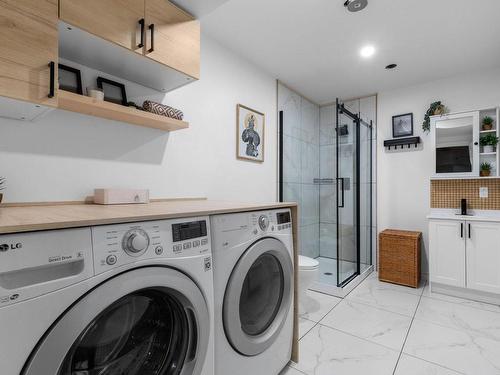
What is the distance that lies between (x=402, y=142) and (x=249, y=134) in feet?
6.61

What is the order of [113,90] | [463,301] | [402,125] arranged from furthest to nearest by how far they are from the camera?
1. [402,125]
2. [463,301]
3. [113,90]

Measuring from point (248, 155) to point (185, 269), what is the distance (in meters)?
1.76

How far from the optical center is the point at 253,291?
143cm

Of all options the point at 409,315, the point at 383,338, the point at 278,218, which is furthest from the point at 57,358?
the point at 409,315

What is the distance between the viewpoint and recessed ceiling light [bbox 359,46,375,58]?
2.43 meters

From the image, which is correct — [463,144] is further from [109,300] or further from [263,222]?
[109,300]

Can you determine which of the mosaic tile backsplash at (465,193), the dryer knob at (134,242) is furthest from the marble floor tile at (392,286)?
the dryer knob at (134,242)

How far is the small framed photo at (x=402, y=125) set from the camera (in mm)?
3299

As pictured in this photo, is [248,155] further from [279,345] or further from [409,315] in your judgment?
[409,315]

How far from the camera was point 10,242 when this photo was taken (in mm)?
615

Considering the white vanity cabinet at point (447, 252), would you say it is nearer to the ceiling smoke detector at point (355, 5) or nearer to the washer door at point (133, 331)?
the ceiling smoke detector at point (355, 5)

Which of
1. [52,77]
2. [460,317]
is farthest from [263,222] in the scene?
[460,317]

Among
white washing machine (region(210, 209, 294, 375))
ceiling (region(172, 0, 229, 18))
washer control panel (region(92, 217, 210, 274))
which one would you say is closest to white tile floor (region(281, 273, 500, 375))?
white washing machine (region(210, 209, 294, 375))

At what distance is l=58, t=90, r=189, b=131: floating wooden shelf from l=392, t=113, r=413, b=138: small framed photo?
2.83m
